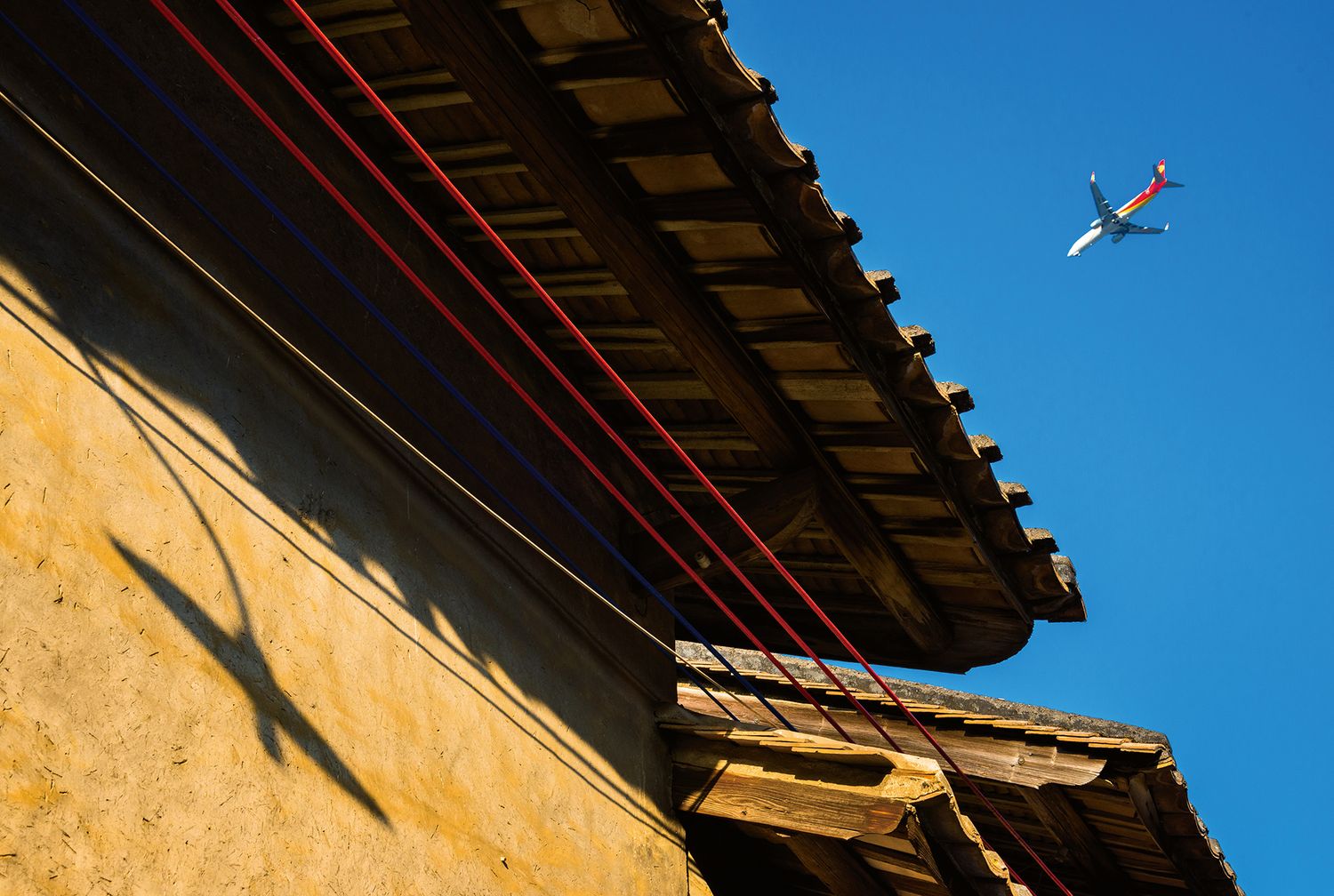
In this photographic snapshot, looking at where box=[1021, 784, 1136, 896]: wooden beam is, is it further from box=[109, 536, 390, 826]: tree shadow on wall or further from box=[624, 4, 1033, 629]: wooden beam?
box=[109, 536, 390, 826]: tree shadow on wall

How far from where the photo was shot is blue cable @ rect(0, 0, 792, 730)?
384cm

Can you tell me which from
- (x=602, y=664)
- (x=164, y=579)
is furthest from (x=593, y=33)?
(x=602, y=664)

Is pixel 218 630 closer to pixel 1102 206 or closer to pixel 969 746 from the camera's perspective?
pixel 969 746

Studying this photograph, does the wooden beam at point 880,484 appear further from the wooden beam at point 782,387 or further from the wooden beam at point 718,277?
the wooden beam at point 718,277

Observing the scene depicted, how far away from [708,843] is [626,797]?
4.99 ft

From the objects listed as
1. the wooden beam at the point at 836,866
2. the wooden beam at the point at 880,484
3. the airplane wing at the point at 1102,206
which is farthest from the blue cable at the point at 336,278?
the airplane wing at the point at 1102,206


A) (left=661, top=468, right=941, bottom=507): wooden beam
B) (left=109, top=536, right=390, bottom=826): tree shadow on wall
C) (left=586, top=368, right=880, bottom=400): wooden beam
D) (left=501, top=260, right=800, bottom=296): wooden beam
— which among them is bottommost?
(left=109, top=536, right=390, bottom=826): tree shadow on wall

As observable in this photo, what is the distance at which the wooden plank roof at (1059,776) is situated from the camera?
7086mm

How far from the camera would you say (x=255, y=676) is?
3777 millimetres

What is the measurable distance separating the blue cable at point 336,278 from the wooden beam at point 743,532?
132mm

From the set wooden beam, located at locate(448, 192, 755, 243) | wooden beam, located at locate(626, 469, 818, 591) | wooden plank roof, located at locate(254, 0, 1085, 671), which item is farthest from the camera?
wooden beam, located at locate(626, 469, 818, 591)

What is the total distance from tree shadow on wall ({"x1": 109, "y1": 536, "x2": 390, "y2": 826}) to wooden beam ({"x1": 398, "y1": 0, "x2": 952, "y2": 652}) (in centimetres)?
191

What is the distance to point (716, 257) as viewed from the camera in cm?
486

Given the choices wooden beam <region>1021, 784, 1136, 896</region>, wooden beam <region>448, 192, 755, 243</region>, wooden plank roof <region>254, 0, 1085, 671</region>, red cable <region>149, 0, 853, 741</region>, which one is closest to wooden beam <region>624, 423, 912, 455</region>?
wooden plank roof <region>254, 0, 1085, 671</region>
